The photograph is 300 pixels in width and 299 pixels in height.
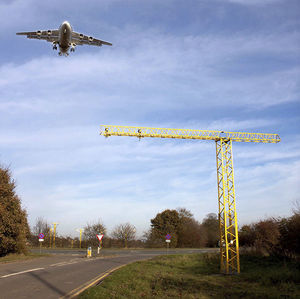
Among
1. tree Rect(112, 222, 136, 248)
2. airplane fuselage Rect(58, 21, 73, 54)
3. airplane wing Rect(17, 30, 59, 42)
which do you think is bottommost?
tree Rect(112, 222, 136, 248)

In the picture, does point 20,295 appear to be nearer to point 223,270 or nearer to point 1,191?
point 223,270

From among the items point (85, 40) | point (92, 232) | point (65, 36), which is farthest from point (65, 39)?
point (92, 232)

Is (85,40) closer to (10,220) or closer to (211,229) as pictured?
(10,220)

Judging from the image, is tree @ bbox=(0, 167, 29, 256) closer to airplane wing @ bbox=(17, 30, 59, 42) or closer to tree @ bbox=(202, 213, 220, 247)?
airplane wing @ bbox=(17, 30, 59, 42)

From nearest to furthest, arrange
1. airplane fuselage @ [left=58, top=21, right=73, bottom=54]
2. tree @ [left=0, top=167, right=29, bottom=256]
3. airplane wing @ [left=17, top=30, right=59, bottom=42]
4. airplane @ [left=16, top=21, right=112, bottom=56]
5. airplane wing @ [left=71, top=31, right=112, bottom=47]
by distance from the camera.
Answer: airplane fuselage @ [left=58, top=21, right=73, bottom=54] < airplane @ [left=16, top=21, right=112, bottom=56] < airplane wing @ [left=17, top=30, right=59, bottom=42] < airplane wing @ [left=71, top=31, right=112, bottom=47] < tree @ [left=0, top=167, right=29, bottom=256]

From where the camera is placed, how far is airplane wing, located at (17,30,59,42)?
77.8 ft

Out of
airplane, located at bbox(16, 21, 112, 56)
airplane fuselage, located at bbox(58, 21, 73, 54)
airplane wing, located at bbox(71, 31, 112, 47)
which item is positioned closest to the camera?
airplane fuselage, located at bbox(58, 21, 73, 54)

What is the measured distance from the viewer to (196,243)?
221ft

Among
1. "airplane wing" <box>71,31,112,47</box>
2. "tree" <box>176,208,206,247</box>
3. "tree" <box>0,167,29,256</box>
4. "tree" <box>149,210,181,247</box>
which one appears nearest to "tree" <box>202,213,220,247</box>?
"tree" <box>176,208,206,247</box>

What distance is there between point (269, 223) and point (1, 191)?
81.2ft

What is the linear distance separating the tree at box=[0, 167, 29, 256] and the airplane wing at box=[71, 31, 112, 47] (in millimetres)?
14821

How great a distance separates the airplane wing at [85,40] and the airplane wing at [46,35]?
1.39 meters

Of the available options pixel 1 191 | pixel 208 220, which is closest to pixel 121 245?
pixel 208 220

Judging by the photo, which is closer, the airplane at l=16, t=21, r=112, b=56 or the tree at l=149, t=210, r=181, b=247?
the airplane at l=16, t=21, r=112, b=56
